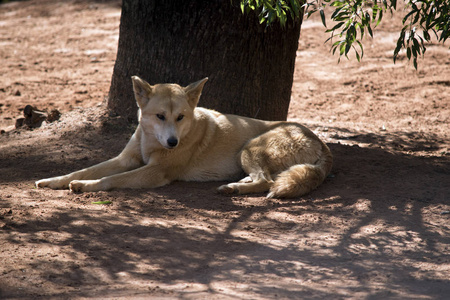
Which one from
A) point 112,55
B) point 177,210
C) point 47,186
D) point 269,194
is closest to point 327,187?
point 269,194

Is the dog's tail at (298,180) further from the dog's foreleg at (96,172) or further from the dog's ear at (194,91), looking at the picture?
the dog's foreleg at (96,172)

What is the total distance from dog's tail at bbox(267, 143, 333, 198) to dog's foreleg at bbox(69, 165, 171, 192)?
1.20m

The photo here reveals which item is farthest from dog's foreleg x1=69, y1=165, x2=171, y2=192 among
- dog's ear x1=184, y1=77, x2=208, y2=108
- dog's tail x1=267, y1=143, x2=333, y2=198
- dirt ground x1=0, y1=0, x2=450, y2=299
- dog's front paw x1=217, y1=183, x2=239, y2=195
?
dog's tail x1=267, y1=143, x2=333, y2=198

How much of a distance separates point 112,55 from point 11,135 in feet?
16.4

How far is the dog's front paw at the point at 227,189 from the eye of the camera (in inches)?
207

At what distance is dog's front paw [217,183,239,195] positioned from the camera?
5.26 m

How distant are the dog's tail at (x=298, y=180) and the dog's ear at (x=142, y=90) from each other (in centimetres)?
159

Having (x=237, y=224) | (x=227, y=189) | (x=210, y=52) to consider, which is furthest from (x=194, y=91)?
(x=237, y=224)

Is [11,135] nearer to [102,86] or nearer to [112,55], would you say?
[102,86]

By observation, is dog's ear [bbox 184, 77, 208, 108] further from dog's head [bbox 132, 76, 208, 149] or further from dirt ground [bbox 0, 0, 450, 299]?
dirt ground [bbox 0, 0, 450, 299]

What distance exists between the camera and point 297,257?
3.89m

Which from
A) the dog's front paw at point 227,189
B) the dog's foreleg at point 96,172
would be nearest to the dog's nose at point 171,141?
the dog's front paw at point 227,189

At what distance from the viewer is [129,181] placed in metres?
5.35

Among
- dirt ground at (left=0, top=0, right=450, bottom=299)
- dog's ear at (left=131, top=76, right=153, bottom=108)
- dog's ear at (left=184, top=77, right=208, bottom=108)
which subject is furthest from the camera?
dog's ear at (left=184, top=77, right=208, bottom=108)
